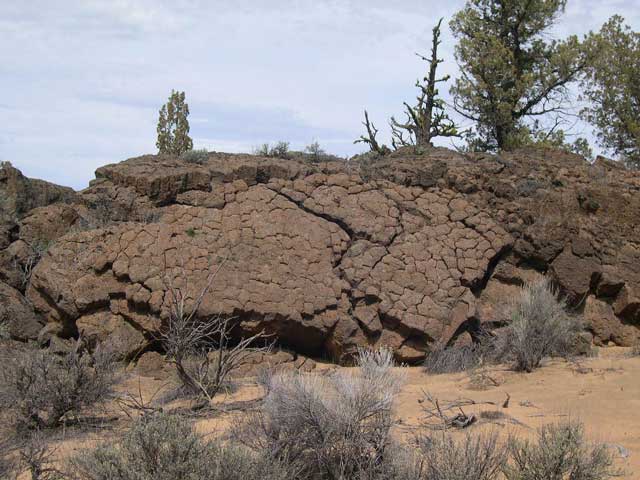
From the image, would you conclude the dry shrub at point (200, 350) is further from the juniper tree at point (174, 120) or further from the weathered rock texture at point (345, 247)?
the juniper tree at point (174, 120)

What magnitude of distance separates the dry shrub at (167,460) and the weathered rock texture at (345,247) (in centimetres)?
464

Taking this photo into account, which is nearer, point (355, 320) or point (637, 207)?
point (355, 320)

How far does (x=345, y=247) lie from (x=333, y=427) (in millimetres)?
5432

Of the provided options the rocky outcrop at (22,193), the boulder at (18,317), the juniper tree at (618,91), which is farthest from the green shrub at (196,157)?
the juniper tree at (618,91)

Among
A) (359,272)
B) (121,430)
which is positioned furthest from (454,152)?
(121,430)

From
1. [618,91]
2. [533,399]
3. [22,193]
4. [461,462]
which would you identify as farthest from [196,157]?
[618,91]

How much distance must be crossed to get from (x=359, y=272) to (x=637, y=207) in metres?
4.96

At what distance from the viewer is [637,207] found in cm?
1150

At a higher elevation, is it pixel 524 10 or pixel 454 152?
pixel 524 10

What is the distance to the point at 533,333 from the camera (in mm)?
8906

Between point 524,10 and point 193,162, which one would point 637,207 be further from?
point 524,10

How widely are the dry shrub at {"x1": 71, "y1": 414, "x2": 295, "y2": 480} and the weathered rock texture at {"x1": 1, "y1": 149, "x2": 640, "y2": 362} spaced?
4.64 m

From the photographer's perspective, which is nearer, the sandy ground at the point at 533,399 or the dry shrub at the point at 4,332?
the sandy ground at the point at 533,399

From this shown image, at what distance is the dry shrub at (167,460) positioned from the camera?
4.22 m
